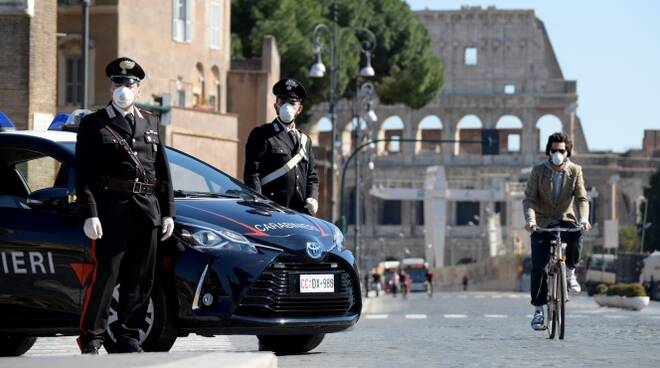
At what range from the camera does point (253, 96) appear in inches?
2324

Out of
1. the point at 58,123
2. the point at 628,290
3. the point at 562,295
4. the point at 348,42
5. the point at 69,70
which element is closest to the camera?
the point at 58,123

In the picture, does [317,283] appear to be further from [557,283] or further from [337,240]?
[557,283]

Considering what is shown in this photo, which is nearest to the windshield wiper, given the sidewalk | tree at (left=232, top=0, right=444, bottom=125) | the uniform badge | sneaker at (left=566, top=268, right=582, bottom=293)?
the uniform badge

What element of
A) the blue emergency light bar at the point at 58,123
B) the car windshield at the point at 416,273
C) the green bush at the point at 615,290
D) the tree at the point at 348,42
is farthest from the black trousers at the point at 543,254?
the car windshield at the point at 416,273

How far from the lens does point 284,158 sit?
51.5 feet

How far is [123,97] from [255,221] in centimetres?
138

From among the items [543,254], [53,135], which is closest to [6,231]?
[53,135]

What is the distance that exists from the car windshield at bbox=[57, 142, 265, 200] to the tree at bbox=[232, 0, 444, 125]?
54.1 meters

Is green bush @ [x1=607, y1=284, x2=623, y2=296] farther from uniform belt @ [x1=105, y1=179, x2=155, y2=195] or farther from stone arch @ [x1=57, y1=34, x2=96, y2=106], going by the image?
uniform belt @ [x1=105, y1=179, x2=155, y2=195]

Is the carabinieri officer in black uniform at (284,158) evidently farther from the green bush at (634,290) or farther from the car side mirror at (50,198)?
the green bush at (634,290)

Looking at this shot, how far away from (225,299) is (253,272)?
0.26 meters

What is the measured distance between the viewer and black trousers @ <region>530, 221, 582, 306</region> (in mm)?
16922

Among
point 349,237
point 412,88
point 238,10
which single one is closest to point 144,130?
point 238,10

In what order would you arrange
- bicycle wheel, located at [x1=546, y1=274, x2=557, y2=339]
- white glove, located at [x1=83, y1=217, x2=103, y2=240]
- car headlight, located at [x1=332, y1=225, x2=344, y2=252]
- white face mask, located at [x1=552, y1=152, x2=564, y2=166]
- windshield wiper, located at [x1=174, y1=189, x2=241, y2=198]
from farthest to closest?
white face mask, located at [x1=552, y1=152, x2=564, y2=166], bicycle wheel, located at [x1=546, y1=274, x2=557, y2=339], car headlight, located at [x1=332, y1=225, x2=344, y2=252], windshield wiper, located at [x1=174, y1=189, x2=241, y2=198], white glove, located at [x1=83, y1=217, x2=103, y2=240]
